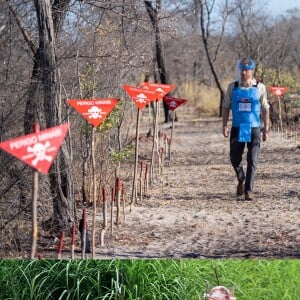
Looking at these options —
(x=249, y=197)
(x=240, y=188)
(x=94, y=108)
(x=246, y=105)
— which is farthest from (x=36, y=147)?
(x=240, y=188)

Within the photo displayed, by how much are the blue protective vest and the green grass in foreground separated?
3.03 metres

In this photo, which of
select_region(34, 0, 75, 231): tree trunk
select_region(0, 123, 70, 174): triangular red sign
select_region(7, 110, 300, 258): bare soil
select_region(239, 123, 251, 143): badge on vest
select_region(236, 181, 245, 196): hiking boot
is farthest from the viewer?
select_region(236, 181, 245, 196): hiking boot

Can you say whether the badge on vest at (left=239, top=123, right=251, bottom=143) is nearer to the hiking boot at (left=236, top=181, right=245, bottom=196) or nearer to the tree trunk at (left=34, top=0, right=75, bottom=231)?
the hiking boot at (left=236, top=181, right=245, bottom=196)

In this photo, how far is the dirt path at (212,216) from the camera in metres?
4.99

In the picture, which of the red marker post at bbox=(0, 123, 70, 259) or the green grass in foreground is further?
the green grass in foreground

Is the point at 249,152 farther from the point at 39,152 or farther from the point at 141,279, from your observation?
the point at 39,152

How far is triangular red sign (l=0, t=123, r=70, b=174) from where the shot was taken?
316 centimetres

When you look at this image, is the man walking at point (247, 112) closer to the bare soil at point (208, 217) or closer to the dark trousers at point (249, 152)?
the dark trousers at point (249, 152)

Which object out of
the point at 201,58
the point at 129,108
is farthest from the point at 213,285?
the point at 201,58

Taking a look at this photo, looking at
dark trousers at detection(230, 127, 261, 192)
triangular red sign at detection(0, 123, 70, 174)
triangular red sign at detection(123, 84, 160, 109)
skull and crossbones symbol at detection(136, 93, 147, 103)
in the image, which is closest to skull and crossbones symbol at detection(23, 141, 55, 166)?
triangular red sign at detection(0, 123, 70, 174)

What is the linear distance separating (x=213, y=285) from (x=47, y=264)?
0.79m

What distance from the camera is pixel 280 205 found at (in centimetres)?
667

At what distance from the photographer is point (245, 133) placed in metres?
6.84

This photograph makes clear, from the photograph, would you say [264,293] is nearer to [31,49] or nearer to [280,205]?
[31,49]
